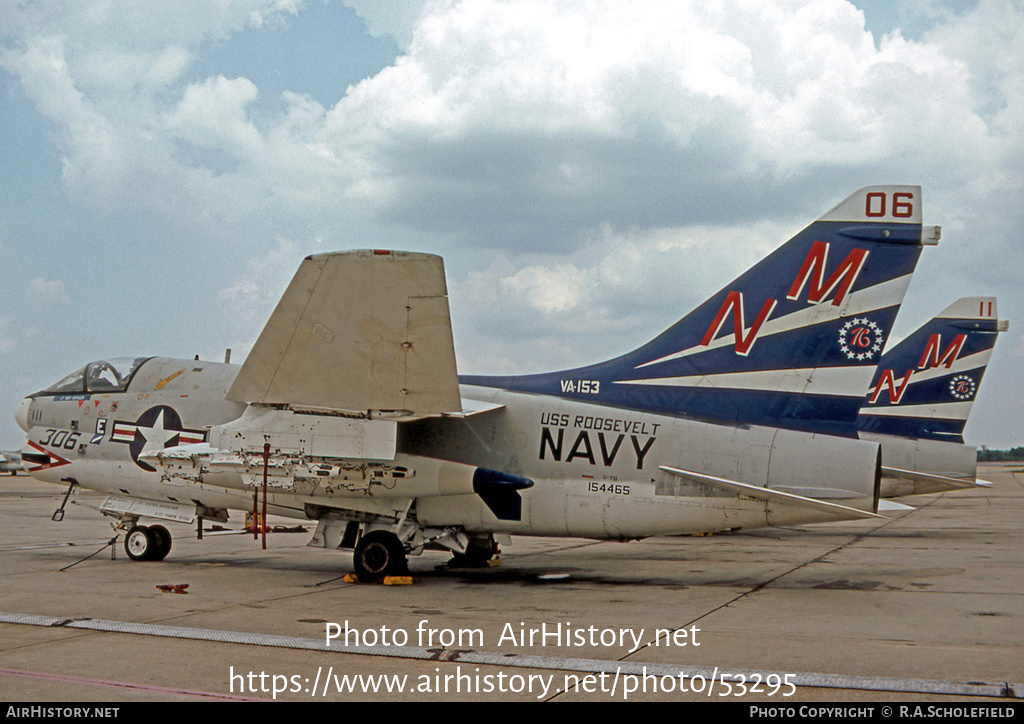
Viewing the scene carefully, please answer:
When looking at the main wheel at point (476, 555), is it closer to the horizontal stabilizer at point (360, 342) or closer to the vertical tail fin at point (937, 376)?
the horizontal stabilizer at point (360, 342)

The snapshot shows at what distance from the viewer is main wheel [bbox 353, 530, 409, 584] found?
11.4m

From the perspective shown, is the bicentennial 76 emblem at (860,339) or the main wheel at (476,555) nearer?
the bicentennial 76 emblem at (860,339)

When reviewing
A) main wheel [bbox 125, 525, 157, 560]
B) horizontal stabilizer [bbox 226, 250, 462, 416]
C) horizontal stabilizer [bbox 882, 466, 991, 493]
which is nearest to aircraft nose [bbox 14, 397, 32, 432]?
main wheel [bbox 125, 525, 157, 560]

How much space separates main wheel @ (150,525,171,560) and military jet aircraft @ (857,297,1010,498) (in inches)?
637

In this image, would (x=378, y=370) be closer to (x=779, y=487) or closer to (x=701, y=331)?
(x=701, y=331)

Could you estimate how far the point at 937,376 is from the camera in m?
22.0

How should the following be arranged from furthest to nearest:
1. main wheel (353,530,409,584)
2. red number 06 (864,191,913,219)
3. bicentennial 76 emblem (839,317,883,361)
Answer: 1. main wheel (353,530,409,584)
2. red number 06 (864,191,913,219)
3. bicentennial 76 emblem (839,317,883,361)

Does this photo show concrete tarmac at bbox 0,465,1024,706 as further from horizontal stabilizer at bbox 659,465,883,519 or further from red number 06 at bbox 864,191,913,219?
red number 06 at bbox 864,191,913,219

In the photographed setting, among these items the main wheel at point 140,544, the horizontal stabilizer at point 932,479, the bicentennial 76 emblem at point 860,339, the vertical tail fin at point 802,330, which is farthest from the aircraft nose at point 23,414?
the horizontal stabilizer at point 932,479

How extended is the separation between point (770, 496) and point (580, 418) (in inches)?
105

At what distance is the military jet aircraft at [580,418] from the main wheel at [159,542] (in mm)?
2077

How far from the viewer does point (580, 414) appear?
11344 millimetres

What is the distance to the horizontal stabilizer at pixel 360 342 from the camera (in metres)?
9.15

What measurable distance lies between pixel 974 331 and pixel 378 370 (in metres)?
18.9
